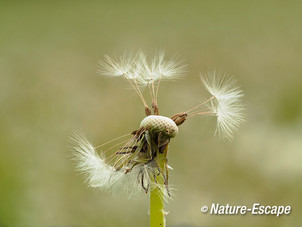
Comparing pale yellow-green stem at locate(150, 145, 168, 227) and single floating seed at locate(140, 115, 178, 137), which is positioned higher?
single floating seed at locate(140, 115, 178, 137)

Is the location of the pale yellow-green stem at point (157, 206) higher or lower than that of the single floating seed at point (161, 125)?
lower

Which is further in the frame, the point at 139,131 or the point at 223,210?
the point at 223,210

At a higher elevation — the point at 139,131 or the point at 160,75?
the point at 160,75

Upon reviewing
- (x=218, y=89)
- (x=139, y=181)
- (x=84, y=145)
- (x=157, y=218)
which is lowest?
(x=157, y=218)

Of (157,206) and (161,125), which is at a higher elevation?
(161,125)

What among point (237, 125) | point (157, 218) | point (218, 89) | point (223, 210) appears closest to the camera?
point (157, 218)

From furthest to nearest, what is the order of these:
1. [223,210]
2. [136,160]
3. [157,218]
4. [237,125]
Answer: [223,210]
[237,125]
[136,160]
[157,218]

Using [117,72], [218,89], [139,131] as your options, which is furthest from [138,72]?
[139,131]

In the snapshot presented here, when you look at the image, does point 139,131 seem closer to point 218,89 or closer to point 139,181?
point 139,181
